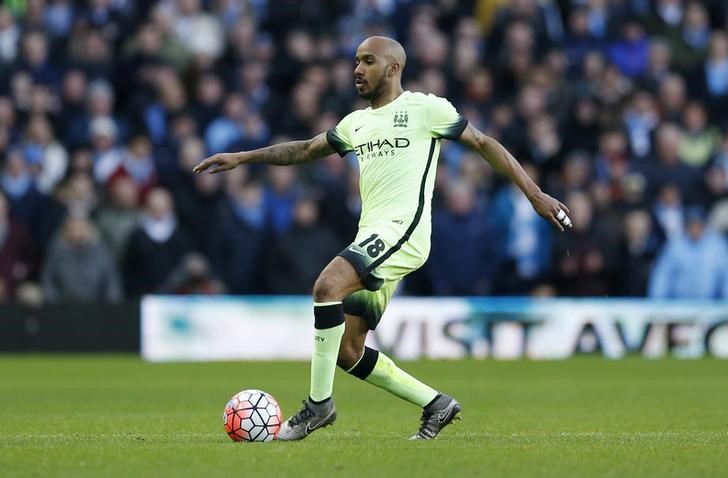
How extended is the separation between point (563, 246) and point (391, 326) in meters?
2.52

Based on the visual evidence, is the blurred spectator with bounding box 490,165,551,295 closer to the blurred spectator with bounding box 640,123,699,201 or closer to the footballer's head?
the blurred spectator with bounding box 640,123,699,201

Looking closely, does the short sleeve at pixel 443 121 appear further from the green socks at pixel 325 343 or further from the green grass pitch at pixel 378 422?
the green grass pitch at pixel 378 422

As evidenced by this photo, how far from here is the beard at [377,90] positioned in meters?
9.38

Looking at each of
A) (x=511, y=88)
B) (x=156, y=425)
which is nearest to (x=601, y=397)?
(x=156, y=425)

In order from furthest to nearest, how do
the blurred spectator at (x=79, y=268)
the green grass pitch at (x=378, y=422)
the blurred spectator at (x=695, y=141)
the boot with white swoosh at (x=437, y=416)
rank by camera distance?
1. the blurred spectator at (x=695, y=141)
2. the blurred spectator at (x=79, y=268)
3. the boot with white swoosh at (x=437, y=416)
4. the green grass pitch at (x=378, y=422)

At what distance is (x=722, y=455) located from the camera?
8.64 meters

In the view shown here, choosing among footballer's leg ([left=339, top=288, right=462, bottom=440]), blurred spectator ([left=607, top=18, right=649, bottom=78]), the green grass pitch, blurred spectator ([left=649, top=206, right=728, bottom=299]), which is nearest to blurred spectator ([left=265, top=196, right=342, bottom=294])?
the green grass pitch

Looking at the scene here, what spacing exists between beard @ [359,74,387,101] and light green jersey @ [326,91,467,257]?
9cm

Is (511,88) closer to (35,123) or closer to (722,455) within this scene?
(35,123)

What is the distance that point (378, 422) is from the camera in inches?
444

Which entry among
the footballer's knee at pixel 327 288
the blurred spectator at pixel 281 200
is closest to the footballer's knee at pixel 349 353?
the footballer's knee at pixel 327 288

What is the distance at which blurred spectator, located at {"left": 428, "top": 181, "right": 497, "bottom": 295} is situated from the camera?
65.1ft

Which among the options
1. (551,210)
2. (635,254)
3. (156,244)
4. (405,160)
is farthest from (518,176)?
(635,254)

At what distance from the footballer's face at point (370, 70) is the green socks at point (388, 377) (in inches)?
64.9
